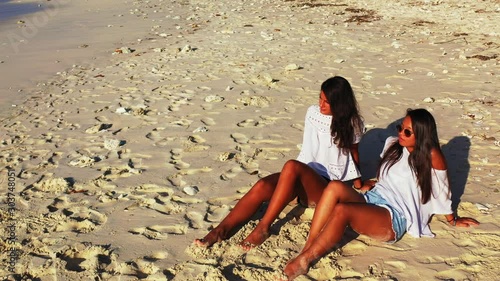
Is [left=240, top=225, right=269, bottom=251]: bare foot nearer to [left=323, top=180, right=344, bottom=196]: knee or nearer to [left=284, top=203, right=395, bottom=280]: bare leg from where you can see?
[left=284, top=203, right=395, bottom=280]: bare leg

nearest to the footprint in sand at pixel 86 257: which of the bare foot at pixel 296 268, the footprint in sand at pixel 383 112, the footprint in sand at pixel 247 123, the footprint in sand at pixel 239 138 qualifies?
the bare foot at pixel 296 268

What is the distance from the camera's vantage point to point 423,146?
10.6 feet

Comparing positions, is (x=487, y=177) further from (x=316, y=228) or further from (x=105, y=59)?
(x=105, y=59)

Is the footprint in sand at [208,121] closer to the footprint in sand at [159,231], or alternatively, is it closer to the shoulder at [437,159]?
the footprint in sand at [159,231]

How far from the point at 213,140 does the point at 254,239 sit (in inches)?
86.6

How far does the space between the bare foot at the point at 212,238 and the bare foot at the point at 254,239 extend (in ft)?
0.55

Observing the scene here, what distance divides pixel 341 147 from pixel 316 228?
2.79 feet

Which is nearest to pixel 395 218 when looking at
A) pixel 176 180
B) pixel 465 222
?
pixel 465 222

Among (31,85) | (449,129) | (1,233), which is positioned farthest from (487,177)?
(31,85)

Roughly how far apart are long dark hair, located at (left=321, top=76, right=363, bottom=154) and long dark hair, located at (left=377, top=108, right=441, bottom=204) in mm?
565

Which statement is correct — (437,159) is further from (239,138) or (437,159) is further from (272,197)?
(239,138)

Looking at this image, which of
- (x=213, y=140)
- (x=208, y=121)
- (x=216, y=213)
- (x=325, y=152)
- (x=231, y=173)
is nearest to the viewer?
(x=325, y=152)

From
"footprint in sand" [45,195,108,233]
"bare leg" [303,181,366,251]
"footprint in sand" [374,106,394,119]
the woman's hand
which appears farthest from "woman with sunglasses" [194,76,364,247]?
"footprint in sand" [374,106,394,119]

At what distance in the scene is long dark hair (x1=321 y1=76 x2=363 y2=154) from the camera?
3.67 m
